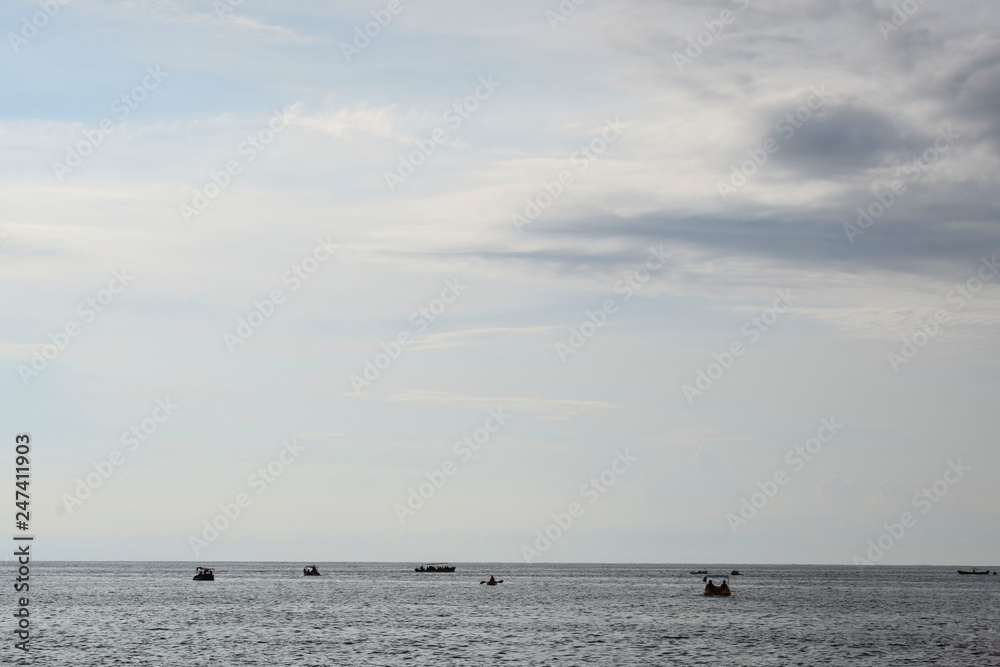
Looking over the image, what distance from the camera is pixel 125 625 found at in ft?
338

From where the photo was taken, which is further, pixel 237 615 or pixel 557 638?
pixel 237 615

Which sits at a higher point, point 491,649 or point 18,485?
point 18,485

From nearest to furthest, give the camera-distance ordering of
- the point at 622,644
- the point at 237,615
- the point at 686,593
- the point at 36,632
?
the point at 622,644 → the point at 36,632 → the point at 237,615 → the point at 686,593

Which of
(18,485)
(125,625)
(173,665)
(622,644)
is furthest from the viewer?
(125,625)

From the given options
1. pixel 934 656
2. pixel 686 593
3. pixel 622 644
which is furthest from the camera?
pixel 686 593

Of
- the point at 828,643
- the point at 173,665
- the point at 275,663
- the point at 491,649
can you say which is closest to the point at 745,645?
the point at 828,643

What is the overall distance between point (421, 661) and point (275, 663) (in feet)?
33.9

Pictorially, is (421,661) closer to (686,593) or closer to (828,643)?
(828,643)

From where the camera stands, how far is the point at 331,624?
104m

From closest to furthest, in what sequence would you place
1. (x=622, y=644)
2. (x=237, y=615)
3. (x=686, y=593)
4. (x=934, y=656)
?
(x=934, y=656) → (x=622, y=644) → (x=237, y=615) → (x=686, y=593)

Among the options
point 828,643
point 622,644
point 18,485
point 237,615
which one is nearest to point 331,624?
point 237,615

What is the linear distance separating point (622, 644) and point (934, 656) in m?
24.5

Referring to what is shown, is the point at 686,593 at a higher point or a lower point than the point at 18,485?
lower

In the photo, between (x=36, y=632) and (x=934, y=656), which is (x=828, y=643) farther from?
(x=36, y=632)
